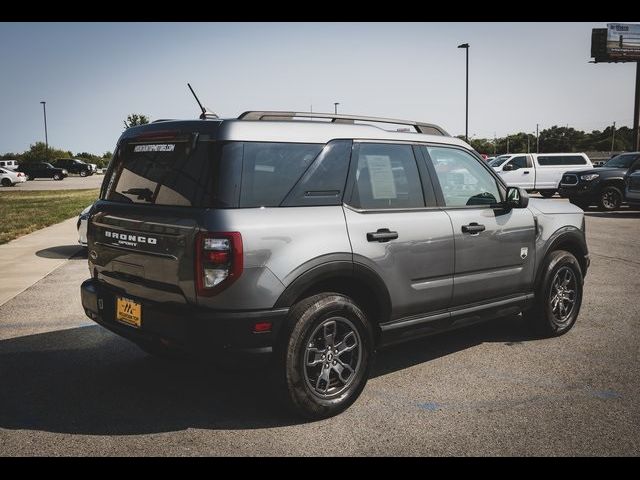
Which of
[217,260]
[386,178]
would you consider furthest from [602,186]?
[217,260]

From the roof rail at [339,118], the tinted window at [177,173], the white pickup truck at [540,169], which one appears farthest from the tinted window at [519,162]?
the tinted window at [177,173]

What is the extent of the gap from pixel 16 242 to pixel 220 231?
33.2 feet

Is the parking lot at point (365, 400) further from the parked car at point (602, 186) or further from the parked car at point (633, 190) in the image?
the parked car at point (602, 186)

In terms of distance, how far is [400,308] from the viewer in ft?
13.1

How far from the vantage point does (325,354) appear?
3641 millimetres

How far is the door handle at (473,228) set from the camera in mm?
4367

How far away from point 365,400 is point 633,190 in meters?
14.4

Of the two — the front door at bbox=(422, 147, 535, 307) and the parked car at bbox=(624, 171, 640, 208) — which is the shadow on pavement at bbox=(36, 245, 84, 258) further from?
the parked car at bbox=(624, 171, 640, 208)

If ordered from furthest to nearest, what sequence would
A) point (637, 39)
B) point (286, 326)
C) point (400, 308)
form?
point (637, 39) < point (400, 308) < point (286, 326)

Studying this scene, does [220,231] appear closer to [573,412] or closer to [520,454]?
[520,454]

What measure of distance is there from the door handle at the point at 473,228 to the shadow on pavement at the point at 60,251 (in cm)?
795

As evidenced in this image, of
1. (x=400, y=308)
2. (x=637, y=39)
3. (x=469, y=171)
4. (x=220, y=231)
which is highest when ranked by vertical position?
(x=637, y=39)
